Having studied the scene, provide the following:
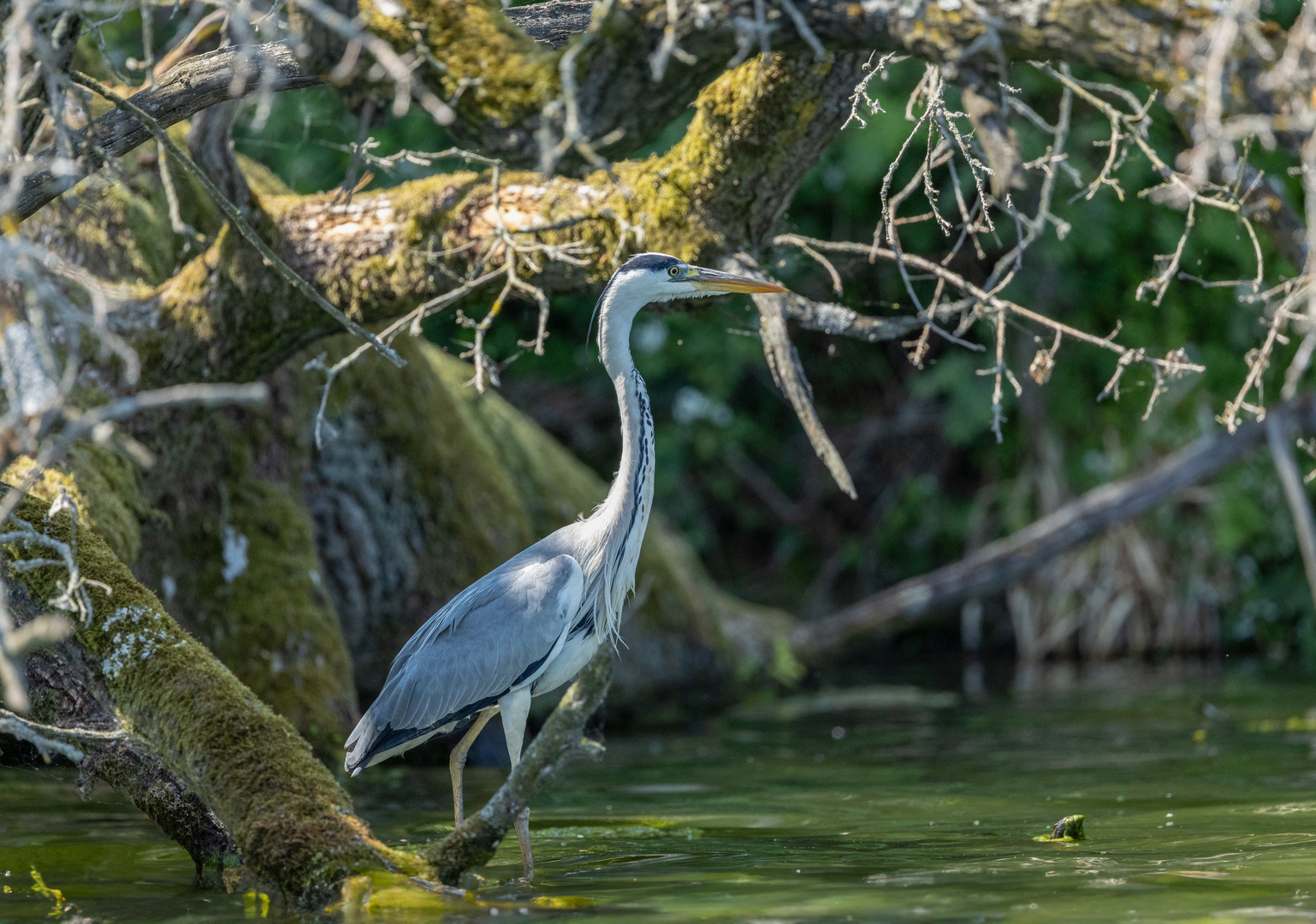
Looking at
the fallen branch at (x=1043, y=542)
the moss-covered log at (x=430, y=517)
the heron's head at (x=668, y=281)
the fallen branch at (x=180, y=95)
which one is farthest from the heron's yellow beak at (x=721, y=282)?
the fallen branch at (x=1043, y=542)

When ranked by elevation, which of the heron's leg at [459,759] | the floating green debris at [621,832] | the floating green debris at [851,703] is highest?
the heron's leg at [459,759]

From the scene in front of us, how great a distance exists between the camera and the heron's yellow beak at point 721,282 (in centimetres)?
456

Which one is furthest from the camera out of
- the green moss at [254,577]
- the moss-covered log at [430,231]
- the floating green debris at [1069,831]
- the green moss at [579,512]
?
the green moss at [579,512]

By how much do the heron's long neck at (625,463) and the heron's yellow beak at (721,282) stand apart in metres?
0.24

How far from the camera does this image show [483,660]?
4500 millimetres

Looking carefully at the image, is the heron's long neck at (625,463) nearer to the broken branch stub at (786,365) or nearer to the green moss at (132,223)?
the broken branch stub at (786,365)

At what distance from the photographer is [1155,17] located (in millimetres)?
2828

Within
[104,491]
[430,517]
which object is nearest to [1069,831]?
[104,491]

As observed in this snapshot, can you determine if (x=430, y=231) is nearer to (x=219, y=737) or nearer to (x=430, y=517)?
(x=219, y=737)

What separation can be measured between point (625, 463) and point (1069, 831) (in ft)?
6.23

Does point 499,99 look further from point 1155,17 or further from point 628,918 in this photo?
point 628,918

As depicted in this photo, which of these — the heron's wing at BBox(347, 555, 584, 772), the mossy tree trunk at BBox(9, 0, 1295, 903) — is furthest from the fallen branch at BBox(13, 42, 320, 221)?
the heron's wing at BBox(347, 555, 584, 772)

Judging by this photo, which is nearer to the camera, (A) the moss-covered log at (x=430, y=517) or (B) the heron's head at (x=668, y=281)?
(B) the heron's head at (x=668, y=281)

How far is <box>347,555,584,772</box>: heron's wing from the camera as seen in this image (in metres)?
4.48
